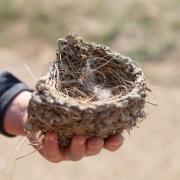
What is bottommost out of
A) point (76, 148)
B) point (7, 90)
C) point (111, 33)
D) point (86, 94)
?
point (76, 148)

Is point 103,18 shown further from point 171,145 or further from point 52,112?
point 52,112

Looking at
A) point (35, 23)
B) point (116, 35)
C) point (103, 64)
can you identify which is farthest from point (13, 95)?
point (35, 23)

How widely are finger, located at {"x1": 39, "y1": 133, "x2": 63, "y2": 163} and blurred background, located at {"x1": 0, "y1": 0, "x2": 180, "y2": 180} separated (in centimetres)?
226

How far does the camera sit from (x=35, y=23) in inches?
332

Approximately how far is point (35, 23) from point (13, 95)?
5.54 metres

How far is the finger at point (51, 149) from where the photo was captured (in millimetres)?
2383

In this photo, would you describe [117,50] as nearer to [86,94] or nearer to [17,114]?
[17,114]

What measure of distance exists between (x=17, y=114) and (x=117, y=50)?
4.62 meters

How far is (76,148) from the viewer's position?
240 centimetres

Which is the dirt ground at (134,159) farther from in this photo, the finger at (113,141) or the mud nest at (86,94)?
the finger at (113,141)

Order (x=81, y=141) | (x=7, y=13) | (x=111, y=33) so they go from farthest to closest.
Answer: (x=7, y=13), (x=111, y=33), (x=81, y=141)

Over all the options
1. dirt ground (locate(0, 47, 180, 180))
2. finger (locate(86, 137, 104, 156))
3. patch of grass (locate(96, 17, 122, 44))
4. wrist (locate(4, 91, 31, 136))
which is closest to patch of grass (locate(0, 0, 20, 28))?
patch of grass (locate(96, 17, 122, 44))

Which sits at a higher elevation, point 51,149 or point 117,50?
point 117,50

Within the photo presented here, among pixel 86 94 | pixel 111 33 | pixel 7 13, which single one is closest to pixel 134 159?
pixel 111 33
